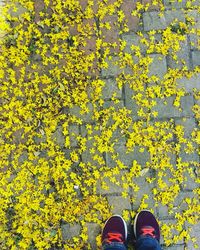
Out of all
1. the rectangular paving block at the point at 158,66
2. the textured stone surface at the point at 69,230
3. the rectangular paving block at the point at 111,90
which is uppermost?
the rectangular paving block at the point at 158,66

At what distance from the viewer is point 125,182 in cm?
477

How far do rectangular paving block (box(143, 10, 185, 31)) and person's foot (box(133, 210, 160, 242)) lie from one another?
202 cm

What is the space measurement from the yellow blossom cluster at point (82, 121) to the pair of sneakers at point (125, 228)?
0.10 metres

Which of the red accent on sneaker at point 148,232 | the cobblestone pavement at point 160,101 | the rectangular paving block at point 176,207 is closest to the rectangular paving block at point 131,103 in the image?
the cobblestone pavement at point 160,101

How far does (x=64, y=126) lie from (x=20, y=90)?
2.04 ft

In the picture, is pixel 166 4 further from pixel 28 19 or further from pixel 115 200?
pixel 115 200

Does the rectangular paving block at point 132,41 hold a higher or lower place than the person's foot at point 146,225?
higher

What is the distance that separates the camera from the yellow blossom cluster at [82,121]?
4738 mm

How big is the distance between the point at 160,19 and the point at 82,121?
1.43 metres

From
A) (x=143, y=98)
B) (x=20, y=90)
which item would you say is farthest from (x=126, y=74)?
(x=20, y=90)

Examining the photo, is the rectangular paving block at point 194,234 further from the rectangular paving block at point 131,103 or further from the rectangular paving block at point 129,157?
the rectangular paving block at point 131,103

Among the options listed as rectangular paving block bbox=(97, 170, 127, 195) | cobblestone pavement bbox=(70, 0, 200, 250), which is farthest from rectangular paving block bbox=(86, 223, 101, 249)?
rectangular paving block bbox=(97, 170, 127, 195)

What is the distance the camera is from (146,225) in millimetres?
4617

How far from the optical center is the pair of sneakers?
462cm
